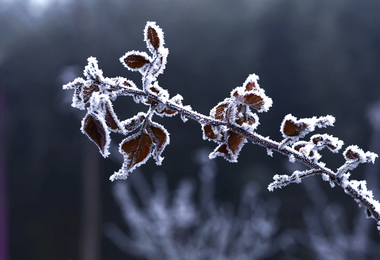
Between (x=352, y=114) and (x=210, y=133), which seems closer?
(x=210, y=133)

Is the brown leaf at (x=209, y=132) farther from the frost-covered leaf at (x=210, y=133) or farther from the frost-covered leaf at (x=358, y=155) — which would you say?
the frost-covered leaf at (x=358, y=155)

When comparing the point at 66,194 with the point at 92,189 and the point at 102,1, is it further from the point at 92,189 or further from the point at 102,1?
the point at 102,1

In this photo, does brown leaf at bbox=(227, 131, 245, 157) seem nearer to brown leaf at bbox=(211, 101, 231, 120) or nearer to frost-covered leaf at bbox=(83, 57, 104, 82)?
brown leaf at bbox=(211, 101, 231, 120)

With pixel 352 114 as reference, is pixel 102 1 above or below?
above

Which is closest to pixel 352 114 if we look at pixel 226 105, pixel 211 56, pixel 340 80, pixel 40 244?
pixel 340 80

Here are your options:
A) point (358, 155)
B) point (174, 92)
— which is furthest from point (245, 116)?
point (174, 92)

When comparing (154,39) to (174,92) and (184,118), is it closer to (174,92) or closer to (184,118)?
(184,118)
